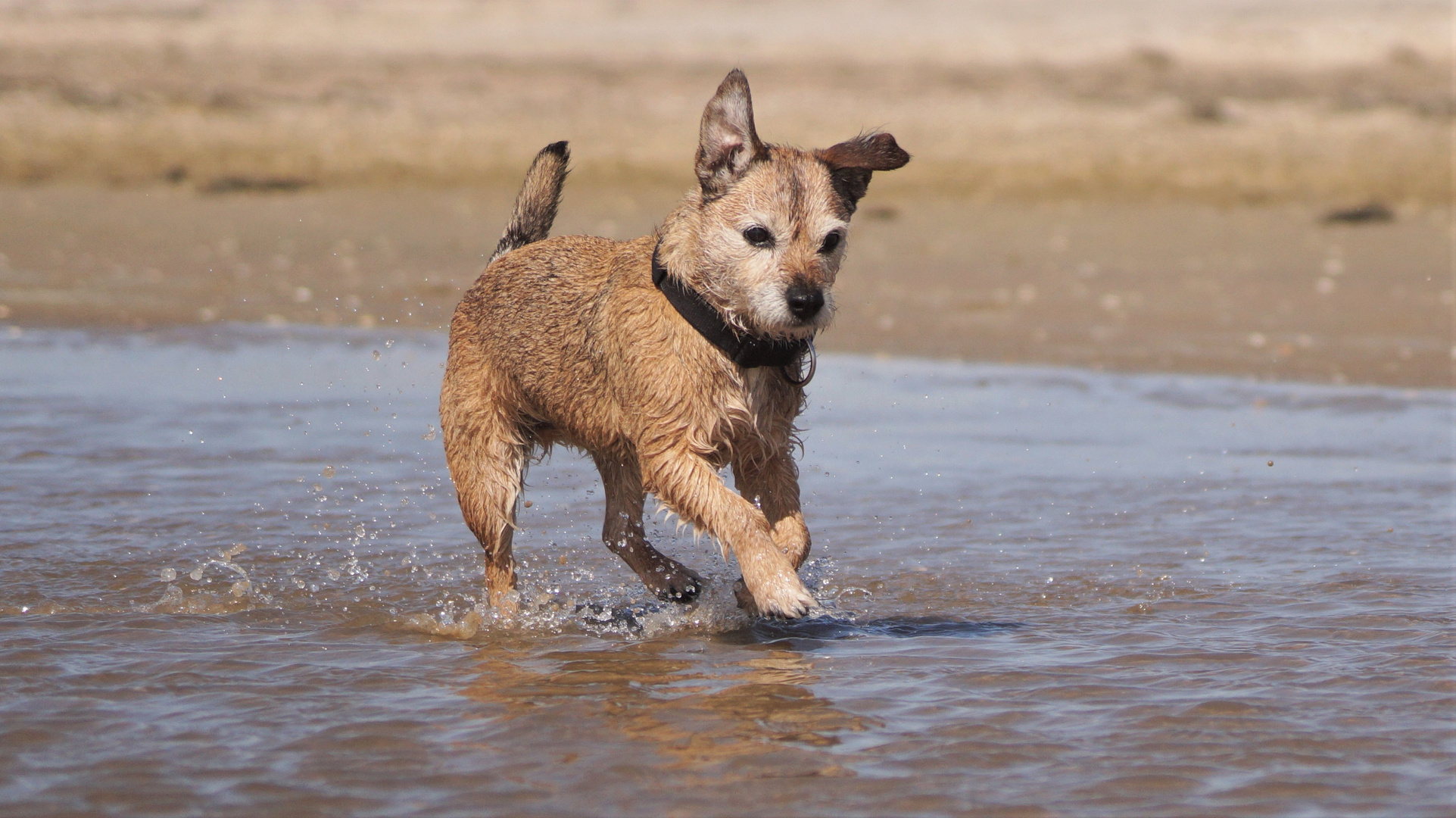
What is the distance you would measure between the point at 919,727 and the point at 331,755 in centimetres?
169

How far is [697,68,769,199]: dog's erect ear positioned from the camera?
18.6 ft

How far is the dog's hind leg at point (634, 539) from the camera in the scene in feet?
21.2

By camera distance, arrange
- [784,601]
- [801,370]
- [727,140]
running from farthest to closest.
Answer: [801,370] < [727,140] < [784,601]

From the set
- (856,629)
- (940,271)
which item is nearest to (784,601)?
(856,629)

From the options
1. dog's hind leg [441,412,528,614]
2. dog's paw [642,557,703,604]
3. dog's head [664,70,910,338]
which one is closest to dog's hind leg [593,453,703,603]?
dog's paw [642,557,703,604]

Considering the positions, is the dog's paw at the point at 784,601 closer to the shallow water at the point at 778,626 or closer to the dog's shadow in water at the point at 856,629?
the shallow water at the point at 778,626

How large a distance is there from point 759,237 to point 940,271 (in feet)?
32.1

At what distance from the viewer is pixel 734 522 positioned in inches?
215

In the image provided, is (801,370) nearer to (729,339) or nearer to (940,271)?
(729,339)

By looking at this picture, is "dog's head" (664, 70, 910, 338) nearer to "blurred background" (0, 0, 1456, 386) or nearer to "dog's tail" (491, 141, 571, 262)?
"dog's tail" (491, 141, 571, 262)

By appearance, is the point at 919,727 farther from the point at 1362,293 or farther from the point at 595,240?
the point at 1362,293

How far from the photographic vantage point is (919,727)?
483 cm

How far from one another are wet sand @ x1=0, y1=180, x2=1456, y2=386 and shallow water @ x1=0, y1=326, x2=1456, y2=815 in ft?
6.86

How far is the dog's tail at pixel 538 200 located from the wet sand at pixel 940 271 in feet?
18.6
